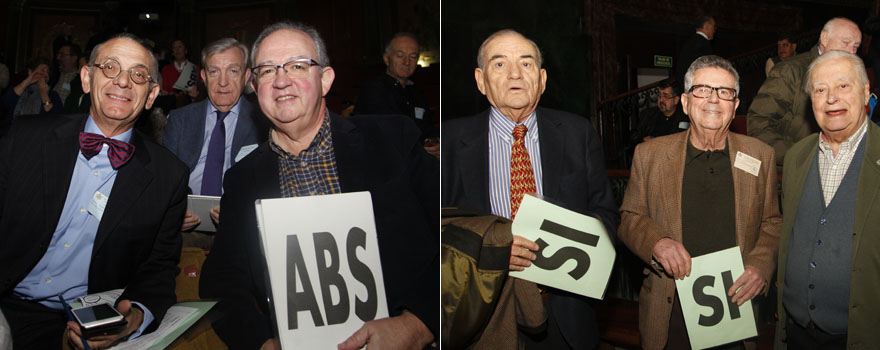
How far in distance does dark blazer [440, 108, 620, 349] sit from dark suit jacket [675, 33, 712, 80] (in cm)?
57

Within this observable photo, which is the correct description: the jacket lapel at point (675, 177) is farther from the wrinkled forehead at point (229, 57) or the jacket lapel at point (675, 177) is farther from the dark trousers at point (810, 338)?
the wrinkled forehead at point (229, 57)

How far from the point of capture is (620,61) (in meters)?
2.75

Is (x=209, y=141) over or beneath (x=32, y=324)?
over

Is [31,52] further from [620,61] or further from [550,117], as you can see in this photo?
[620,61]

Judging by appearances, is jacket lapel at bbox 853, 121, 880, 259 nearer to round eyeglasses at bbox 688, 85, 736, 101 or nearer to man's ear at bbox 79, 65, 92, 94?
round eyeglasses at bbox 688, 85, 736, 101

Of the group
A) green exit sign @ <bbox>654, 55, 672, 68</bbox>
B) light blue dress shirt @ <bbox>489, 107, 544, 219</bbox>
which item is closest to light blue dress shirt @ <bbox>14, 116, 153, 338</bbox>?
light blue dress shirt @ <bbox>489, 107, 544, 219</bbox>

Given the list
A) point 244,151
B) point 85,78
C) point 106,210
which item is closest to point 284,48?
point 244,151

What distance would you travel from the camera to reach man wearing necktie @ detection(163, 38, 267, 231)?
2205 millimetres

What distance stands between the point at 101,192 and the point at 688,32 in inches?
99.9

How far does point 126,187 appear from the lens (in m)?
2.08

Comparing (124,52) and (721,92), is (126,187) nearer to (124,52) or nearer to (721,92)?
(124,52)

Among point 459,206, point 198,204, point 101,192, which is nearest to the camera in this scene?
point 101,192

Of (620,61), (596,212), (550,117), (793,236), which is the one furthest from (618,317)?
(620,61)

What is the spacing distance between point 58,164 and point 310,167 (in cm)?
85
